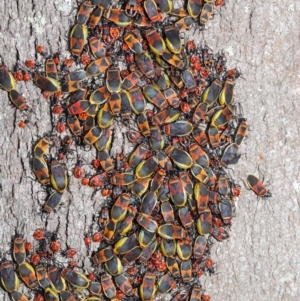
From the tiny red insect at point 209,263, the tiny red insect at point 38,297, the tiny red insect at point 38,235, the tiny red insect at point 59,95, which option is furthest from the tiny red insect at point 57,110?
the tiny red insect at point 209,263

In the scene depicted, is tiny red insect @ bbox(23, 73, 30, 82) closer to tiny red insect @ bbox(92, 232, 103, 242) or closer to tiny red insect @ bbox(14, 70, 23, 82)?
tiny red insect @ bbox(14, 70, 23, 82)

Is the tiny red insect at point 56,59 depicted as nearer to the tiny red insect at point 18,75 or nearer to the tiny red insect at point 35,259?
the tiny red insect at point 18,75

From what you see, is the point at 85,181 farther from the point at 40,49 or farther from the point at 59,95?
the point at 40,49

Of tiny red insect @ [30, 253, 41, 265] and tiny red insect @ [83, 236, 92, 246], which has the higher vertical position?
tiny red insect @ [83, 236, 92, 246]

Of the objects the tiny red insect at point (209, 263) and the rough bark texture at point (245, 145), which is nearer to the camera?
the rough bark texture at point (245, 145)

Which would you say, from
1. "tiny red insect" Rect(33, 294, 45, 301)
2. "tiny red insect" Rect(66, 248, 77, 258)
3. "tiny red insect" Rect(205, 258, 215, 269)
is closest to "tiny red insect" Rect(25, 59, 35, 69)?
"tiny red insect" Rect(66, 248, 77, 258)

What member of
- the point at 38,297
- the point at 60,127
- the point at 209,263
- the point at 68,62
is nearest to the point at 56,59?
the point at 68,62

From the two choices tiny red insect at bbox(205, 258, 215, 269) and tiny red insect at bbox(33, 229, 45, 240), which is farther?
tiny red insect at bbox(205, 258, 215, 269)

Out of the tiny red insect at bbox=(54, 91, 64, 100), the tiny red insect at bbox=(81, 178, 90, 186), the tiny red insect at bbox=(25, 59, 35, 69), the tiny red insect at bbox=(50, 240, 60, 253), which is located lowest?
the tiny red insect at bbox=(50, 240, 60, 253)

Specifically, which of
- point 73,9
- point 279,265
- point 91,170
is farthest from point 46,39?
point 279,265
